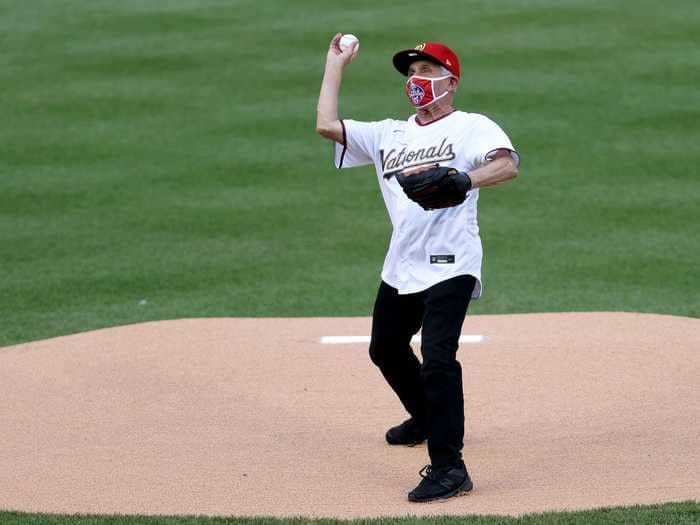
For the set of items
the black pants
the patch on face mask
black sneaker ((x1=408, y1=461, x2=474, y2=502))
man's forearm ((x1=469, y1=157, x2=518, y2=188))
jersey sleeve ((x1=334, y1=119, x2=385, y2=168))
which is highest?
the patch on face mask

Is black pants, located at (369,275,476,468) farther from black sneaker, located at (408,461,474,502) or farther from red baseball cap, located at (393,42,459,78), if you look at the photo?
red baseball cap, located at (393,42,459,78)

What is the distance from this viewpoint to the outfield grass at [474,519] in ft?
17.3

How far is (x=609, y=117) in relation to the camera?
16453 mm

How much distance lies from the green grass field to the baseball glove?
143 centimetres

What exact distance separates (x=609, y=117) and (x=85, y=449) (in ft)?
36.9

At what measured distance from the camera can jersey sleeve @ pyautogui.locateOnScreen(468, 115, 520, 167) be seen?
5.81 metres

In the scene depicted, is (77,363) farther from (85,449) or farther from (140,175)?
(140,175)

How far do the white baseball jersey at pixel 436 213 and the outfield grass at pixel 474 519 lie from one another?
3.83 feet

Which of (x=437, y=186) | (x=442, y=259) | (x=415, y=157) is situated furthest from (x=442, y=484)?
(x=415, y=157)

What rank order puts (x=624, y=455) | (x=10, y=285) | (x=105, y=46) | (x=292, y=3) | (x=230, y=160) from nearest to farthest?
(x=624, y=455) → (x=10, y=285) → (x=230, y=160) → (x=105, y=46) → (x=292, y=3)

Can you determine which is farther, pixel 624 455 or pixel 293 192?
pixel 293 192

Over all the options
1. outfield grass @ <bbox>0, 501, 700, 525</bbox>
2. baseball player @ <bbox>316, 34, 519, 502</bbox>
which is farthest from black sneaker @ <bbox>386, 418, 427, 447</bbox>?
outfield grass @ <bbox>0, 501, 700, 525</bbox>

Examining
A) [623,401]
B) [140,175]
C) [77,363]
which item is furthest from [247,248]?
[623,401]

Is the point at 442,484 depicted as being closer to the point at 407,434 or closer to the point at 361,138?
the point at 407,434
